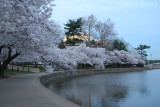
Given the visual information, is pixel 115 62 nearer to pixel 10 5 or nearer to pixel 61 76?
pixel 61 76

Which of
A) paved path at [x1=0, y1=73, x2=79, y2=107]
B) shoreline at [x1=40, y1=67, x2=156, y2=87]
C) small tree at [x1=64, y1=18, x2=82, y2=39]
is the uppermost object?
small tree at [x1=64, y1=18, x2=82, y2=39]

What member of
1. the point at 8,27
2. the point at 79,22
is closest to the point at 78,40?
the point at 79,22

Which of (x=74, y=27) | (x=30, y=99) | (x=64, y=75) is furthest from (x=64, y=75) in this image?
(x=30, y=99)

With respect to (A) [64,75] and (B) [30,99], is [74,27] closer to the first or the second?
(A) [64,75]

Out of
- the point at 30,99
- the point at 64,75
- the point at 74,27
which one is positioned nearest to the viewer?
the point at 30,99

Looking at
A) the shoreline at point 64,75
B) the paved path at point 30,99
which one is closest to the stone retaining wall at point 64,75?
the shoreline at point 64,75

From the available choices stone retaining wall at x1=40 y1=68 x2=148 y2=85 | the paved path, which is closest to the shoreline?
stone retaining wall at x1=40 y1=68 x2=148 y2=85

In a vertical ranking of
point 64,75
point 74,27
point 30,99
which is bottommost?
point 64,75

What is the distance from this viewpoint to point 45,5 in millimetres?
12883

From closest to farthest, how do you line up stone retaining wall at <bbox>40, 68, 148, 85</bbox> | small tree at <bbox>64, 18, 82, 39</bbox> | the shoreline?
the shoreline < stone retaining wall at <bbox>40, 68, 148, 85</bbox> < small tree at <bbox>64, 18, 82, 39</bbox>

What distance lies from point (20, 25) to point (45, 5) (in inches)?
101

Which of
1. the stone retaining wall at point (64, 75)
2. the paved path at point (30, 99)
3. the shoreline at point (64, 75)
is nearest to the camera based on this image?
the paved path at point (30, 99)

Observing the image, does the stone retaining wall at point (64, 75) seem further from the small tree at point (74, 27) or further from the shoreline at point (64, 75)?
the small tree at point (74, 27)

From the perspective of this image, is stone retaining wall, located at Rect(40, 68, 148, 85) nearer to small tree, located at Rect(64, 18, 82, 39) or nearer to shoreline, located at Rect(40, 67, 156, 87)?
shoreline, located at Rect(40, 67, 156, 87)
